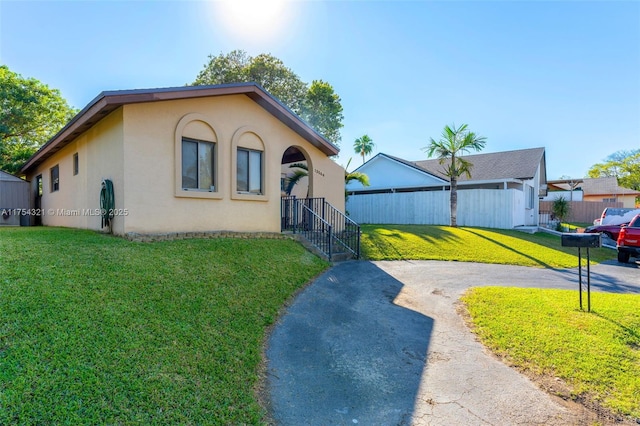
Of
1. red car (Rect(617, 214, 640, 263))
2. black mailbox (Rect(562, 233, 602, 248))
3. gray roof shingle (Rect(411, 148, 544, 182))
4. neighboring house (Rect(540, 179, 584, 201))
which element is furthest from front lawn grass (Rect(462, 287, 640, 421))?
neighboring house (Rect(540, 179, 584, 201))

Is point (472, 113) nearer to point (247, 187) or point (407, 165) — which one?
point (407, 165)

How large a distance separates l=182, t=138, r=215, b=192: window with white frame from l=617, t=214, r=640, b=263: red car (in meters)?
13.3

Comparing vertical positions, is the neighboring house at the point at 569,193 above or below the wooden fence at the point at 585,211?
above

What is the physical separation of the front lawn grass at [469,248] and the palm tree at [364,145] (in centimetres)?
3061

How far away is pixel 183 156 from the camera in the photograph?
27.2 feet

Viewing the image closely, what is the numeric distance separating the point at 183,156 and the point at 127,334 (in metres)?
5.65

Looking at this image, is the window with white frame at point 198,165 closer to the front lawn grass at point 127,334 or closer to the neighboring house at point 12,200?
the front lawn grass at point 127,334

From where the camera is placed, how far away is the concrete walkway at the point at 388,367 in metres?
3.17

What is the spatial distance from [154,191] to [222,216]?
1844 mm

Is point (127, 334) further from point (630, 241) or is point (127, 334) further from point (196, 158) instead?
point (630, 241)

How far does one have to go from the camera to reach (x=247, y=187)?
959 cm

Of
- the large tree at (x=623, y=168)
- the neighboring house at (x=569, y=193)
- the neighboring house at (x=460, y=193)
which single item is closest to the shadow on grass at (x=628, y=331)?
the neighboring house at (x=460, y=193)

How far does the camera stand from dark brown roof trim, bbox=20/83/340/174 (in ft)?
23.1

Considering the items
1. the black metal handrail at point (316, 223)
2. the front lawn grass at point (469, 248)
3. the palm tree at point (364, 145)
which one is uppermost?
the palm tree at point (364, 145)
